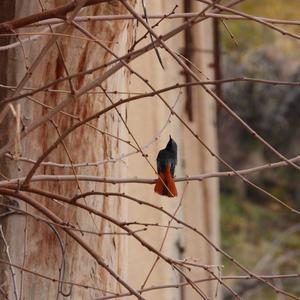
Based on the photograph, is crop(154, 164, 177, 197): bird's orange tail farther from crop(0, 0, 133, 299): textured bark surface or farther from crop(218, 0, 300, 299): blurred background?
crop(218, 0, 300, 299): blurred background

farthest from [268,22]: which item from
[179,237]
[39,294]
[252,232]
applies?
[252,232]

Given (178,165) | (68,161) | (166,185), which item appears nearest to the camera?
(166,185)

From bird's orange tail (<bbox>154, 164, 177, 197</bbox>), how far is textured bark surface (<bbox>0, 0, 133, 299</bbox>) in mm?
319

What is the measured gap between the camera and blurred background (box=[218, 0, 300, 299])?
8.69 meters

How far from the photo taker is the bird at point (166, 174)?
250 centimetres

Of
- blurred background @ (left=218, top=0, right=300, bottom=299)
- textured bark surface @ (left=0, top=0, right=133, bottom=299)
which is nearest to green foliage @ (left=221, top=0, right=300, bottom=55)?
blurred background @ (left=218, top=0, right=300, bottom=299)

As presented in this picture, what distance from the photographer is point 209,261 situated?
252 inches

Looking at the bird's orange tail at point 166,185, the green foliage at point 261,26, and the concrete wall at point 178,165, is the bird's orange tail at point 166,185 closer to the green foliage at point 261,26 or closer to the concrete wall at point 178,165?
the concrete wall at point 178,165

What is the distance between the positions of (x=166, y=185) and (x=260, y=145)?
6837 millimetres

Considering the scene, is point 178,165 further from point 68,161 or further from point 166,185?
point 166,185

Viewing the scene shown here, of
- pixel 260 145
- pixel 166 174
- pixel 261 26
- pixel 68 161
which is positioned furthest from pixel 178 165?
pixel 261 26

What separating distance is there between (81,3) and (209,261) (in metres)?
4.47

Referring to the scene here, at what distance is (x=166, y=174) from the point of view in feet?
8.27

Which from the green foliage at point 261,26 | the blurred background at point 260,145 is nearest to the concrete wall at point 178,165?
the blurred background at point 260,145
